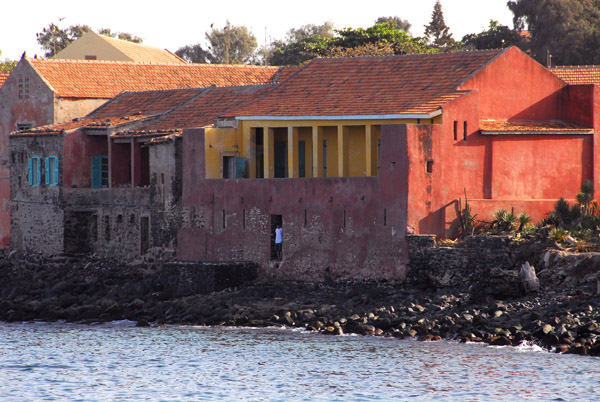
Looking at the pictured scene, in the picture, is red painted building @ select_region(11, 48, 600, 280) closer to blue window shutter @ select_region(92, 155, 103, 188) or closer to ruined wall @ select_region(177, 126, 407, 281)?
ruined wall @ select_region(177, 126, 407, 281)

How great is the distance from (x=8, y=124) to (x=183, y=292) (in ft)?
53.6

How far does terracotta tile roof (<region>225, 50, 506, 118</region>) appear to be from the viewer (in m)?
33.7

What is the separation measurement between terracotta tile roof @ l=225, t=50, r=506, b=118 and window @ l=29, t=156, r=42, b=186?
840 centimetres

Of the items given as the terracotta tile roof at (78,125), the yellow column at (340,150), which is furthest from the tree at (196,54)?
the yellow column at (340,150)

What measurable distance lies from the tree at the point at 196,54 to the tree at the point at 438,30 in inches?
779

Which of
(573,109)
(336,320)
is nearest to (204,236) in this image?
(336,320)

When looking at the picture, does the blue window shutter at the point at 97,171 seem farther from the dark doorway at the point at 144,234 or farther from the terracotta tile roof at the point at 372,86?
the terracotta tile roof at the point at 372,86

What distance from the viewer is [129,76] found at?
1893 inches

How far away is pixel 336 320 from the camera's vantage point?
2955 centimetres

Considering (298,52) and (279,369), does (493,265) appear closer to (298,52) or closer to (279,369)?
(279,369)

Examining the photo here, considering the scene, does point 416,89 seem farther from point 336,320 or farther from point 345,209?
point 336,320

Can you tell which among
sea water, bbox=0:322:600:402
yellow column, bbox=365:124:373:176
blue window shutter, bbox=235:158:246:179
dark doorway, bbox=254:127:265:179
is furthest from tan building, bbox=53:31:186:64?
sea water, bbox=0:322:600:402

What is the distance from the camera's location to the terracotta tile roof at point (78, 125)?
40.9m

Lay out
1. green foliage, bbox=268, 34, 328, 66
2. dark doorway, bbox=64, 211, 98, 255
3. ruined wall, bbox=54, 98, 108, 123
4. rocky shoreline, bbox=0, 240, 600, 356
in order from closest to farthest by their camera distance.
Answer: rocky shoreline, bbox=0, 240, 600, 356 → dark doorway, bbox=64, 211, 98, 255 → ruined wall, bbox=54, 98, 108, 123 → green foliage, bbox=268, 34, 328, 66
